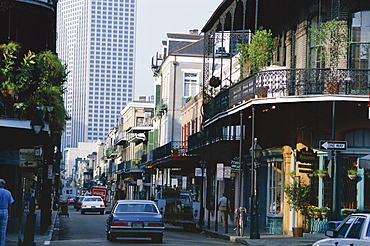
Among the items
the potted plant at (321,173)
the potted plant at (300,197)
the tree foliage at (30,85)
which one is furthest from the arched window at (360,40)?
the tree foliage at (30,85)

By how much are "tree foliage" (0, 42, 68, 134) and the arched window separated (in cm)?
1018

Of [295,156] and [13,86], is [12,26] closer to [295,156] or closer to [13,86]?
[13,86]

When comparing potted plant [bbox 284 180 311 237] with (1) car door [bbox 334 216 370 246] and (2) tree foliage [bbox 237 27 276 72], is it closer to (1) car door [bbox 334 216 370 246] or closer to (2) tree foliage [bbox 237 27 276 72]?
(2) tree foliage [bbox 237 27 276 72]

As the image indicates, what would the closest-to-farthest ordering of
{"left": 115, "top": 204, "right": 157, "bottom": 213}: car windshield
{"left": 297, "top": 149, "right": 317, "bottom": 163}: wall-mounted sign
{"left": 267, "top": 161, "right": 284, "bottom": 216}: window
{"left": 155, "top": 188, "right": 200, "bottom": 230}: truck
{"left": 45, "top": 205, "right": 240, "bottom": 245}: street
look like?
{"left": 45, "top": 205, "right": 240, "bottom": 245}: street, {"left": 115, "top": 204, "right": 157, "bottom": 213}: car windshield, {"left": 297, "top": 149, "right": 317, "bottom": 163}: wall-mounted sign, {"left": 267, "top": 161, "right": 284, "bottom": 216}: window, {"left": 155, "top": 188, "right": 200, "bottom": 230}: truck

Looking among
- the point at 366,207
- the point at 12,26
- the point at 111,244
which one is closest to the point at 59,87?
the point at 12,26

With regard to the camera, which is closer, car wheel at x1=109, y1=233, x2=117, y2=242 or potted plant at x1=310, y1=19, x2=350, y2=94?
car wheel at x1=109, y1=233, x2=117, y2=242

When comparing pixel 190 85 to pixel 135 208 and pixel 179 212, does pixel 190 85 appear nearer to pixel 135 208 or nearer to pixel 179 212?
pixel 179 212

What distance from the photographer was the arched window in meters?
23.8

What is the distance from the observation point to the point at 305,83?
2319 cm

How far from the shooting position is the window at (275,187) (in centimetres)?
2733

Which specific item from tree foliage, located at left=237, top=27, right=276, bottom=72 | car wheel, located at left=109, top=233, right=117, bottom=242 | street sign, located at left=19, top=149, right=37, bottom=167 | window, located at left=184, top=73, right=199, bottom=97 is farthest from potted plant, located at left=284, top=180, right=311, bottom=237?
window, located at left=184, top=73, right=199, bottom=97

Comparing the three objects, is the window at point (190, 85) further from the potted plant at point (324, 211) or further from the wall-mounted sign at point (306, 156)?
the potted plant at point (324, 211)

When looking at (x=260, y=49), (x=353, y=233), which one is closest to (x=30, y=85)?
(x=260, y=49)

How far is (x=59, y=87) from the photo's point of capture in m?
25.2
